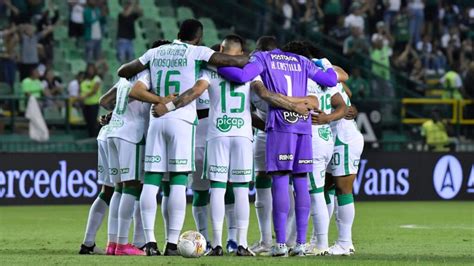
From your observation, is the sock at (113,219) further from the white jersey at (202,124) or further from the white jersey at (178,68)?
the white jersey at (178,68)

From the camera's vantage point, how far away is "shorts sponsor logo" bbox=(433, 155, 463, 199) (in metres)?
24.5

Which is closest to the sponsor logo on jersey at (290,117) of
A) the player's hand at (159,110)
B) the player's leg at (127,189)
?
the player's hand at (159,110)

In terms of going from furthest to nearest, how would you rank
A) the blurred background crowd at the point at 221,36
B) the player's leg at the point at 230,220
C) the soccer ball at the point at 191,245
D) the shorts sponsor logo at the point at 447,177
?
the blurred background crowd at the point at 221,36
the shorts sponsor logo at the point at 447,177
the player's leg at the point at 230,220
the soccer ball at the point at 191,245

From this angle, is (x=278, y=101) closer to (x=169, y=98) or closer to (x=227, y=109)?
(x=227, y=109)

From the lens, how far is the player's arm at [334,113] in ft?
42.6

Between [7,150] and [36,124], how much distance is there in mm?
872

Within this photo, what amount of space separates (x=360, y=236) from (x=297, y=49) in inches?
159

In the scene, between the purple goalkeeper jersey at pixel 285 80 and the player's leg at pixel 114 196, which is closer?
the purple goalkeeper jersey at pixel 285 80

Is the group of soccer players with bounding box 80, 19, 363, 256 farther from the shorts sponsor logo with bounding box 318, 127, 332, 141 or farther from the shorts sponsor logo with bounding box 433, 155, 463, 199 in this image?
the shorts sponsor logo with bounding box 433, 155, 463, 199

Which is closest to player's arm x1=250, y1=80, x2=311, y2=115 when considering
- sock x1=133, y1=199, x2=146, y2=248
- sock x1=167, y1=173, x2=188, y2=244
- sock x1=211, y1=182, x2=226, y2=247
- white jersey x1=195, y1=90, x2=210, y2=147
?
white jersey x1=195, y1=90, x2=210, y2=147

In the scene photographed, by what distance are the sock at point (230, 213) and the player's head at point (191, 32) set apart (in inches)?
73.1

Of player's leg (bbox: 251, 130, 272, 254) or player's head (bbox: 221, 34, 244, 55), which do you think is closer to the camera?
player's head (bbox: 221, 34, 244, 55)

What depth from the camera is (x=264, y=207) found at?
13.4 meters

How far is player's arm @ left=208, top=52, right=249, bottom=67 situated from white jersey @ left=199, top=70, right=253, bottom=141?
0.23 metres
